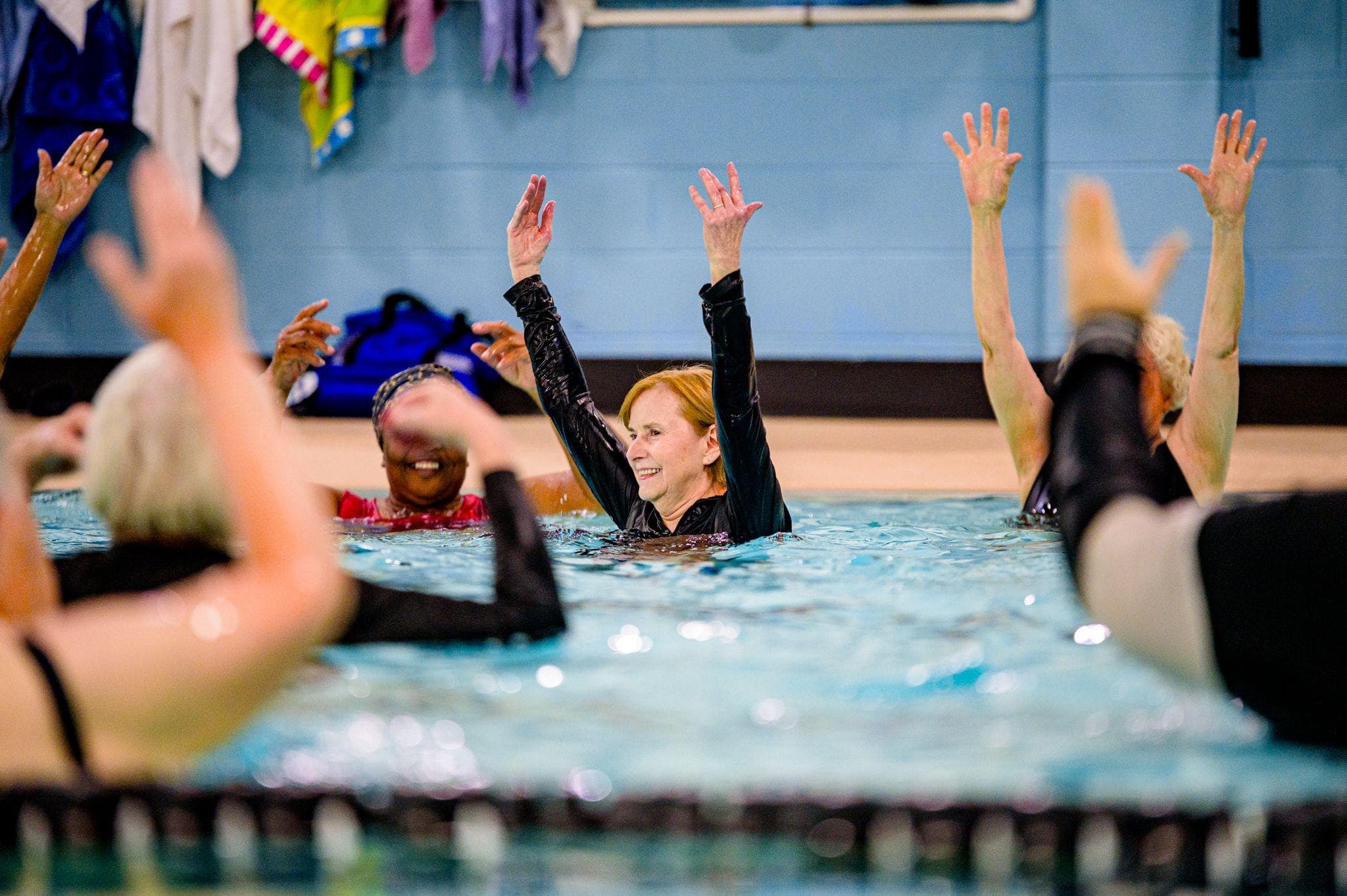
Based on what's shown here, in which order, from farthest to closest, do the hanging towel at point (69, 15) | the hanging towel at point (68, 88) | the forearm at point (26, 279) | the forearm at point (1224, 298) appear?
1. the hanging towel at point (68, 88)
2. the hanging towel at point (69, 15)
3. the forearm at point (26, 279)
4. the forearm at point (1224, 298)

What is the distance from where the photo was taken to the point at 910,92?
7.17 meters

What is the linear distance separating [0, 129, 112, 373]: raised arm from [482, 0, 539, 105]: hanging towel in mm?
3579

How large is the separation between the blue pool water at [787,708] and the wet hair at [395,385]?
0.75m

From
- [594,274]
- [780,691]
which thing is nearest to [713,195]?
[780,691]

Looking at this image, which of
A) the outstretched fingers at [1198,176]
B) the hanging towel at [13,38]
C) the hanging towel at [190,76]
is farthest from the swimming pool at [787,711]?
the hanging towel at [13,38]

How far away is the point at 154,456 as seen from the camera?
5.35ft

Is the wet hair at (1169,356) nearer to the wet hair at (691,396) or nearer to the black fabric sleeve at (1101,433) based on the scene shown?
the wet hair at (691,396)

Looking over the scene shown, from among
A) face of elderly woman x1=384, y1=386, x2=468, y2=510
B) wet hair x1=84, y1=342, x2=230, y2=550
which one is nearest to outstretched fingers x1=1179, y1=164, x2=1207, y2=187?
face of elderly woman x1=384, y1=386, x2=468, y2=510

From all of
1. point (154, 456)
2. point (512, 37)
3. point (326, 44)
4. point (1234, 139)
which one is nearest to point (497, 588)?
point (154, 456)

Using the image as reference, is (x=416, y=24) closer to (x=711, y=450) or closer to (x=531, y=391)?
(x=531, y=391)

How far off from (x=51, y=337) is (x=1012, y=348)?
6202 millimetres

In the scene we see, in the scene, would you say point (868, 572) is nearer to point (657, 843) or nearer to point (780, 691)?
point (780, 691)

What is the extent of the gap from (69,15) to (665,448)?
5137 millimetres

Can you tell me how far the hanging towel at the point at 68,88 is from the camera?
6891 mm
